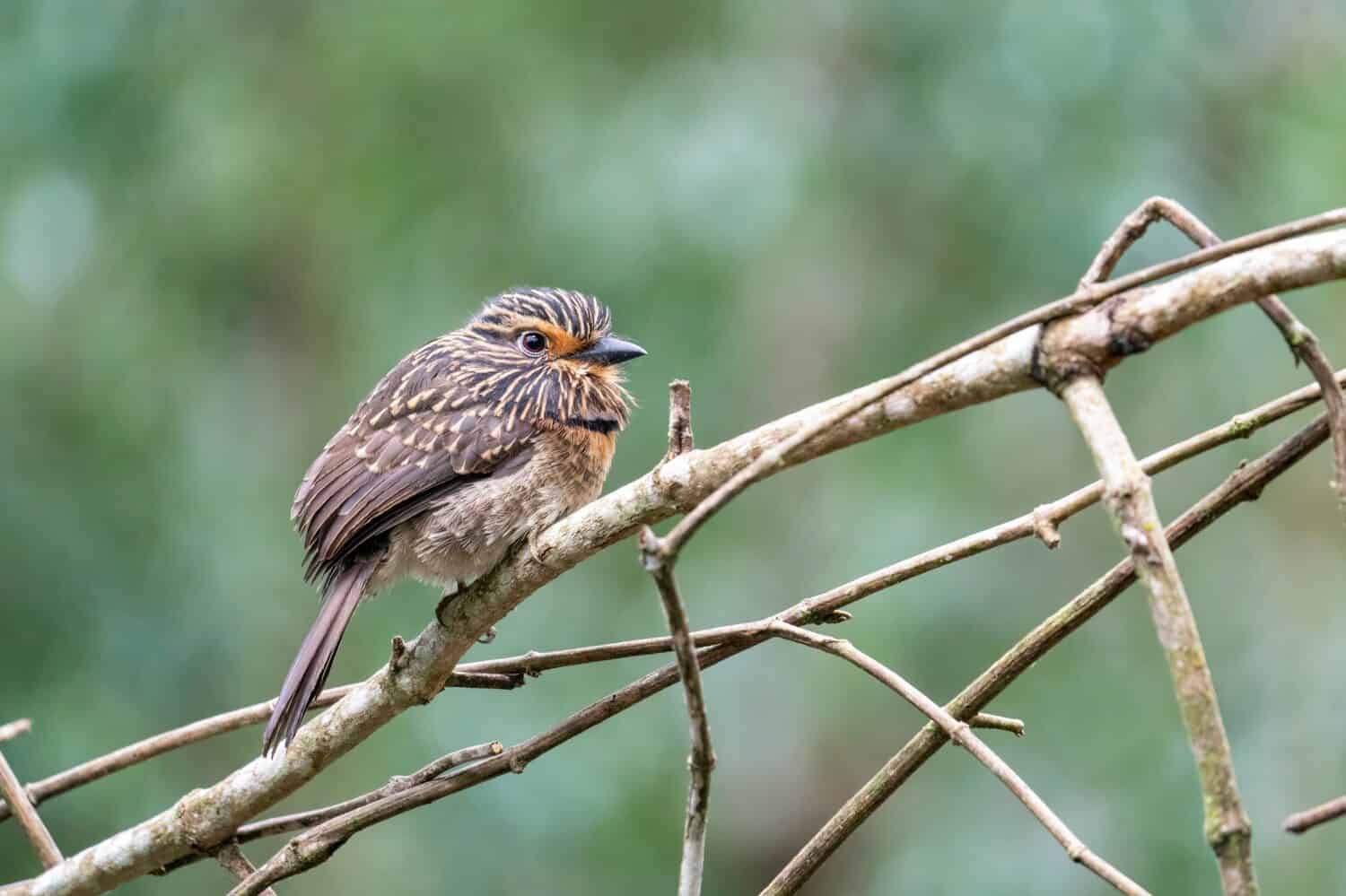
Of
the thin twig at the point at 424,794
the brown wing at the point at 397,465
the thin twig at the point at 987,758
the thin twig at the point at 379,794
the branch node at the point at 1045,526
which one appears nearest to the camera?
the thin twig at the point at 987,758

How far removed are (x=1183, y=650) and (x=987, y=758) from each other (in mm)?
556

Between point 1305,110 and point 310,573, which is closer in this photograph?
point 310,573

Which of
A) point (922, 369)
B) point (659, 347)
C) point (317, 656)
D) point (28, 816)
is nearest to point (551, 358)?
point (317, 656)

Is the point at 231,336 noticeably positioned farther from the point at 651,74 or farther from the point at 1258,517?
the point at 1258,517

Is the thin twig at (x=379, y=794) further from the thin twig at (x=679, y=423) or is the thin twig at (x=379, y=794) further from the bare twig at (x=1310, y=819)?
the bare twig at (x=1310, y=819)

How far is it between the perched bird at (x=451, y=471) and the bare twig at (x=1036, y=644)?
1.19m

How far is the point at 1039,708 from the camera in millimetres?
6703

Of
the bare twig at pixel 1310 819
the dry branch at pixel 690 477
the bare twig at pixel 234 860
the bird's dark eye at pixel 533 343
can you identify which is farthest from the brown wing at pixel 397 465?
the bare twig at pixel 1310 819

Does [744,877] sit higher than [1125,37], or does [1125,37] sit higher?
[1125,37]

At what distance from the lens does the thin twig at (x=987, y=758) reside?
67.5 inches

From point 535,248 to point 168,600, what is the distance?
7.42 ft

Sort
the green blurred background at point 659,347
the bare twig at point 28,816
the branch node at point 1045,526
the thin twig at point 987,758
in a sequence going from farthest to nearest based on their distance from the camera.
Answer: the green blurred background at point 659,347 < the bare twig at point 28,816 < the branch node at point 1045,526 < the thin twig at point 987,758

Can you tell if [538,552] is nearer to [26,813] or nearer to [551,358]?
[26,813]

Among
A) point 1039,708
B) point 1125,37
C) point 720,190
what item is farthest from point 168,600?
point 1125,37
